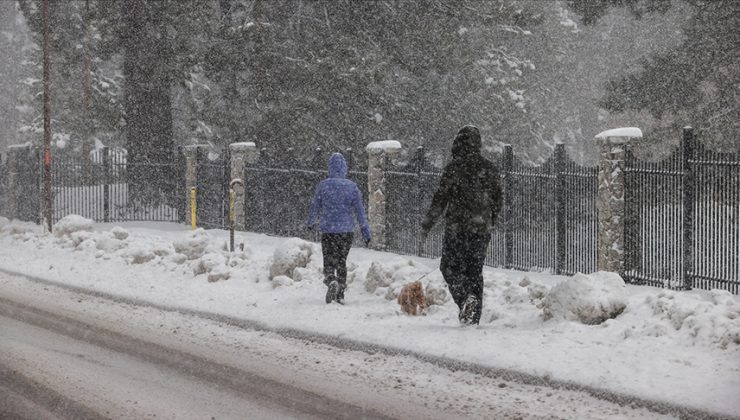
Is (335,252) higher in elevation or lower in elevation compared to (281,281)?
higher

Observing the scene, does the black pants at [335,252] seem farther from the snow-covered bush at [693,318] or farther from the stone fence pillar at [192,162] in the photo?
the stone fence pillar at [192,162]

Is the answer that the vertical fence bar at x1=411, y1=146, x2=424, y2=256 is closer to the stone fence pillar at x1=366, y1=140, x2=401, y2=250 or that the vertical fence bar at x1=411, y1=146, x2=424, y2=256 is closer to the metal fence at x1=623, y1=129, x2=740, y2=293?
the stone fence pillar at x1=366, y1=140, x2=401, y2=250

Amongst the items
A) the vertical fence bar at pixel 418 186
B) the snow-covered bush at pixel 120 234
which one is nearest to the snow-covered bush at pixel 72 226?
the snow-covered bush at pixel 120 234

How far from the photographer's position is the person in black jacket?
33.3 ft

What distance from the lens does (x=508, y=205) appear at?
1630cm

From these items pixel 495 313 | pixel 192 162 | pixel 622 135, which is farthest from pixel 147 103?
pixel 495 313

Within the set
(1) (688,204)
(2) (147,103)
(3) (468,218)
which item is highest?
(2) (147,103)

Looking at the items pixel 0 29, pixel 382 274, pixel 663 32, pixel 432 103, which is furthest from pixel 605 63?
pixel 382 274

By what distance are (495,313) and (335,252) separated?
7.71 feet

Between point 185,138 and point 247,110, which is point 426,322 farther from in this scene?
point 185,138

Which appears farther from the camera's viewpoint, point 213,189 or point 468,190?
point 213,189

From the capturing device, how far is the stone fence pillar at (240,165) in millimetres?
23062

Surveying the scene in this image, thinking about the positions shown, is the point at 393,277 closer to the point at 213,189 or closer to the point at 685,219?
the point at 685,219

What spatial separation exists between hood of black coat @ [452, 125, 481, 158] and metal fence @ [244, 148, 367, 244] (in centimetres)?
1038
